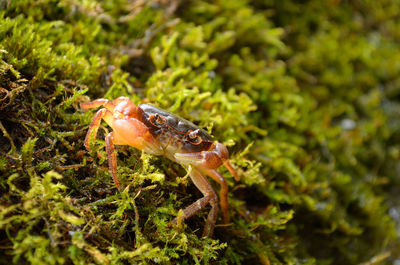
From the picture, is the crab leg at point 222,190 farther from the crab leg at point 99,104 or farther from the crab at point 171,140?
the crab leg at point 99,104

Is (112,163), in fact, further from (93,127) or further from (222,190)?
(222,190)

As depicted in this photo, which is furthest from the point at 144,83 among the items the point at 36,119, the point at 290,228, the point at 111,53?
the point at 290,228

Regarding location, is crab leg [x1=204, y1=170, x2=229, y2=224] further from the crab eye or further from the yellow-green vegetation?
the crab eye

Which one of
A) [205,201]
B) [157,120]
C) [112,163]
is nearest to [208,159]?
[205,201]

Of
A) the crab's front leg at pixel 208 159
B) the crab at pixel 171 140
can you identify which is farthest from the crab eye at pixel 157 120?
the crab's front leg at pixel 208 159

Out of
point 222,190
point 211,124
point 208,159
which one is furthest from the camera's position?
point 211,124

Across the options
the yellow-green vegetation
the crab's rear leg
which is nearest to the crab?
the crab's rear leg
